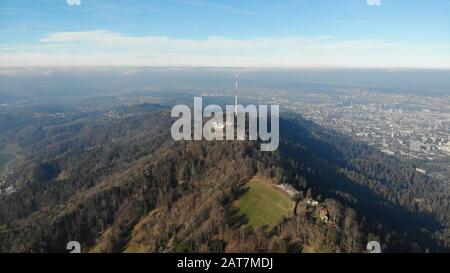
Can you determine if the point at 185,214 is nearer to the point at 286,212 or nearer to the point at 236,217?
the point at 236,217

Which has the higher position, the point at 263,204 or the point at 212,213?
the point at 263,204

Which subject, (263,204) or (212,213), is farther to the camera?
(263,204)

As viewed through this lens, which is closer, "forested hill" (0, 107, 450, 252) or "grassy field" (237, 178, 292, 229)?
"forested hill" (0, 107, 450, 252)

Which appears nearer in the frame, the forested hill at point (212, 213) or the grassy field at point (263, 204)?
the forested hill at point (212, 213)

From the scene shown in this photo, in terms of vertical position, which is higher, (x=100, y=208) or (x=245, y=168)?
(x=245, y=168)

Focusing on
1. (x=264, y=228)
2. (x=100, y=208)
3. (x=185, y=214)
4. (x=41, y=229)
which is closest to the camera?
(x=264, y=228)
